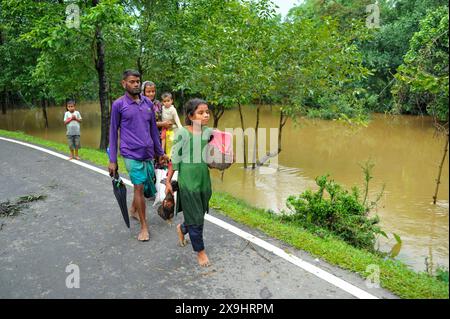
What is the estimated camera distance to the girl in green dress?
4211 millimetres

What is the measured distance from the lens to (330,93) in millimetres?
11227

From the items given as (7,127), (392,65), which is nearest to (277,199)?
(392,65)

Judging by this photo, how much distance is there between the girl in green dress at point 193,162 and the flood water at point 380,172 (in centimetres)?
230

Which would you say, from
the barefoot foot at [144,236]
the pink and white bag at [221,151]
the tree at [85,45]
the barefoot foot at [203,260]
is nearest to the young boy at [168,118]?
the barefoot foot at [144,236]

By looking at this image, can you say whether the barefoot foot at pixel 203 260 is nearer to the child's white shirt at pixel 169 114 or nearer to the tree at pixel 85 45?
the child's white shirt at pixel 169 114

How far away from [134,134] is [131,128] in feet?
0.27

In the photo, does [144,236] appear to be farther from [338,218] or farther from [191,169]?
[338,218]

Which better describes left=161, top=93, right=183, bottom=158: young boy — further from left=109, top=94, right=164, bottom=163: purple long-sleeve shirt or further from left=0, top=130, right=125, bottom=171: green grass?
left=0, top=130, right=125, bottom=171: green grass

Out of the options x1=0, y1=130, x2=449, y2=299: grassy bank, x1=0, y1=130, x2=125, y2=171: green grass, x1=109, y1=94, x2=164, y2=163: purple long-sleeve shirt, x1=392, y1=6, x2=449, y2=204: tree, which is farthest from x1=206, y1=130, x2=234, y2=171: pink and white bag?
x1=0, y1=130, x2=125, y2=171: green grass

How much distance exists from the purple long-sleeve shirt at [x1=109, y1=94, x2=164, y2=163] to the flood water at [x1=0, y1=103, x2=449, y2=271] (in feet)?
11.0

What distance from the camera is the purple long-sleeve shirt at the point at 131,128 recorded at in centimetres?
491

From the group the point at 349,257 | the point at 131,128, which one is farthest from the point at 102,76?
the point at 349,257

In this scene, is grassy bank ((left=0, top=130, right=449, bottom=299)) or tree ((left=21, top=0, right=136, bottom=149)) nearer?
grassy bank ((left=0, top=130, right=449, bottom=299))
